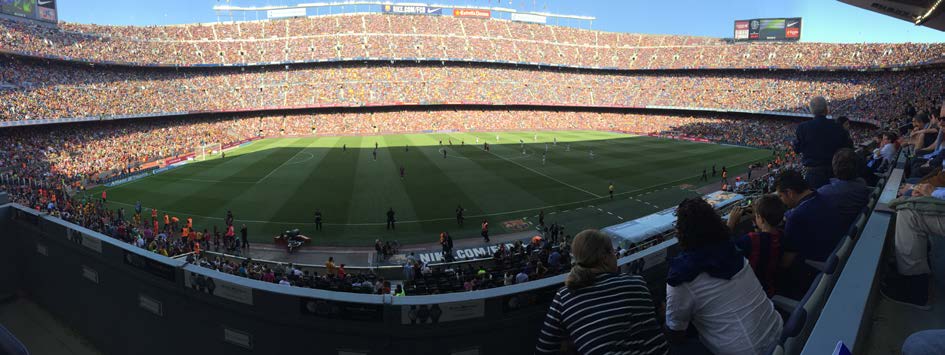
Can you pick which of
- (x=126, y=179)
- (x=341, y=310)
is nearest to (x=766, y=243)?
(x=341, y=310)

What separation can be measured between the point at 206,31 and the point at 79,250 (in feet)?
253

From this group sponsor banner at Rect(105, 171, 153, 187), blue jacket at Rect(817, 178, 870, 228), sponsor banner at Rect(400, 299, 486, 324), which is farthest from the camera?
sponsor banner at Rect(105, 171, 153, 187)

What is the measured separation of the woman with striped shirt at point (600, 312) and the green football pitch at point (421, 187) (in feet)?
60.6

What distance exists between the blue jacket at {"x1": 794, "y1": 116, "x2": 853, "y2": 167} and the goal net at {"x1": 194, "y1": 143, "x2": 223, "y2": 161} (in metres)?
48.4

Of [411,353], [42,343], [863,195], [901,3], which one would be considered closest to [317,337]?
[411,353]

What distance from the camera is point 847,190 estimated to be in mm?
5160

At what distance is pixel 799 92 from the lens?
6372 cm

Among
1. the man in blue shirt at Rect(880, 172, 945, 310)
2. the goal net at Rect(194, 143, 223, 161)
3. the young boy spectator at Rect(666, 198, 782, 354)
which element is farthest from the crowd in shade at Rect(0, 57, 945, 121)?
the man in blue shirt at Rect(880, 172, 945, 310)

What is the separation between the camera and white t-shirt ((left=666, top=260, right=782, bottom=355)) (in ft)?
10.8

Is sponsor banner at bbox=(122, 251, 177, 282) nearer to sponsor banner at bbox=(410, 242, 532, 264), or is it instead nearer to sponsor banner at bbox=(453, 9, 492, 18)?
sponsor banner at bbox=(410, 242, 532, 264)

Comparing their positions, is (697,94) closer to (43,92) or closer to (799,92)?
(799,92)

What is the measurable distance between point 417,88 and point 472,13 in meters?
24.5

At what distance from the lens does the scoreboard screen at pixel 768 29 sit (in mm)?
74062

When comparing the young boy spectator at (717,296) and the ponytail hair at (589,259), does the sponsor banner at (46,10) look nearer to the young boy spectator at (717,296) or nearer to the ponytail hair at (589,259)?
the ponytail hair at (589,259)
